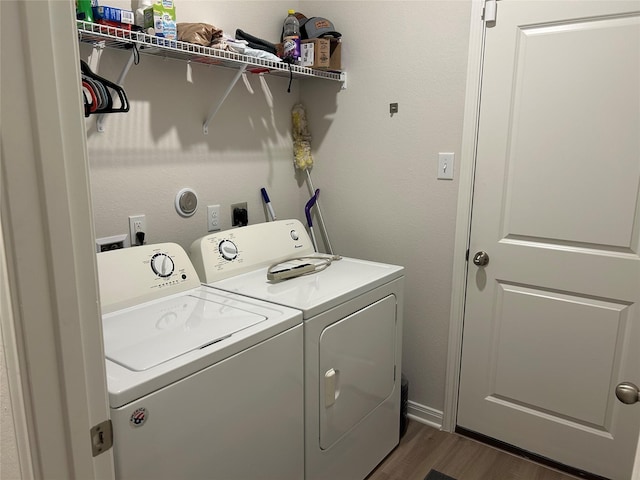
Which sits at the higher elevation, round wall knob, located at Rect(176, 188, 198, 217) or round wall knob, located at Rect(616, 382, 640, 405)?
round wall knob, located at Rect(176, 188, 198, 217)

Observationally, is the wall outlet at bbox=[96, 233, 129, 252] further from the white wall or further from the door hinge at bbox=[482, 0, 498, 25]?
the door hinge at bbox=[482, 0, 498, 25]

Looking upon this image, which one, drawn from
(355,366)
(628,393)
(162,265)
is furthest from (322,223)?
(628,393)

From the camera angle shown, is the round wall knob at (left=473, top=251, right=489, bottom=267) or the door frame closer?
the door frame

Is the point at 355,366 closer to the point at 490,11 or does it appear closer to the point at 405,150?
the point at 405,150

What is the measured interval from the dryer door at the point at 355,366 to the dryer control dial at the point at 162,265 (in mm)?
622

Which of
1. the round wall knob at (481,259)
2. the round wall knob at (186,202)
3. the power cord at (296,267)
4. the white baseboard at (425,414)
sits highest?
the round wall knob at (186,202)

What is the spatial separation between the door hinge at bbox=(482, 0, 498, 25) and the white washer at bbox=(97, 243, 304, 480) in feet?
4.85

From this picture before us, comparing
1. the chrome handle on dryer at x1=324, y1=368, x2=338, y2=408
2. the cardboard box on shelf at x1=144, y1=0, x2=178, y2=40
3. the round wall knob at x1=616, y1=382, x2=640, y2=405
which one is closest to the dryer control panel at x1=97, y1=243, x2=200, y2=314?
the chrome handle on dryer at x1=324, y1=368, x2=338, y2=408

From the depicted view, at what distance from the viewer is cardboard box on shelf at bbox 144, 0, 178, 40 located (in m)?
1.71

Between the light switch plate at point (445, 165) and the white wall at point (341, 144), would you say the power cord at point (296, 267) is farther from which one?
the light switch plate at point (445, 165)

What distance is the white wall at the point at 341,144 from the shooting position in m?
1.97

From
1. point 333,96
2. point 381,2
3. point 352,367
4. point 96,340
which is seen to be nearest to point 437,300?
point 352,367

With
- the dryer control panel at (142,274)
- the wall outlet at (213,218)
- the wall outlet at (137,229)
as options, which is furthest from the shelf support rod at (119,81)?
the wall outlet at (213,218)

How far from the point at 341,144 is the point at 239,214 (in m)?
0.67
